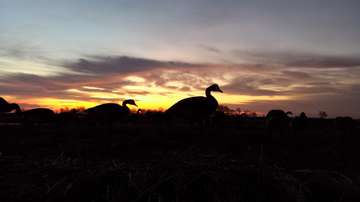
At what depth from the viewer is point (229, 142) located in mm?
11070

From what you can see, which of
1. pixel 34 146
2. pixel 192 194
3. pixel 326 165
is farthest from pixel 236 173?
pixel 34 146

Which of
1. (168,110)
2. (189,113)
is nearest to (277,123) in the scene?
(189,113)

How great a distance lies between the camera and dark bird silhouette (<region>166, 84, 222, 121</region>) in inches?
691

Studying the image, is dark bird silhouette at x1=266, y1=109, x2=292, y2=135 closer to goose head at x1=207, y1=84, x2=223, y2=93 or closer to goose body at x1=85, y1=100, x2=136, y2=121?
goose head at x1=207, y1=84, x2=223, y2=93

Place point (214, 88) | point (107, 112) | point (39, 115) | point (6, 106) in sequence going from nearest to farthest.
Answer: point (107, 112) < point (214, 88) < point (39, 115) < point (6, 106)

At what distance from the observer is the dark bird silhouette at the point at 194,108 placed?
17.6 meters

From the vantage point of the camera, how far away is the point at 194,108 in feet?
58.0

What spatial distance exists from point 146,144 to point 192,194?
254 inches

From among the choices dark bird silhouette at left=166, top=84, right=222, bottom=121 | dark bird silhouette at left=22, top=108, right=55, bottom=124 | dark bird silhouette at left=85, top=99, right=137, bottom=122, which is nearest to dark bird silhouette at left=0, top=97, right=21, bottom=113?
dark bird silhouette at left=22, top=108, right=55, bottom=124

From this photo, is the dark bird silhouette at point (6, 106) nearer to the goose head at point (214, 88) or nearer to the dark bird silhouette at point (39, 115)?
the dark bird silhouette at point (39, 115)

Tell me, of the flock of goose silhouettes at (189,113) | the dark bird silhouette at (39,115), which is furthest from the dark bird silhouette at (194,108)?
the dark bird silhouette at (39,115)

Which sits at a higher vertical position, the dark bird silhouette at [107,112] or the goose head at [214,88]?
the goose head at [214,88]

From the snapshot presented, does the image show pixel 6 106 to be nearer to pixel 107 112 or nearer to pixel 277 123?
pixel 107 112

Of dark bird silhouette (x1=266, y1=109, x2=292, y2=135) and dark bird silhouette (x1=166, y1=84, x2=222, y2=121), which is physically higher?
dark bird silhouette (x1=166, y1=84, x2=222, y2=121)
